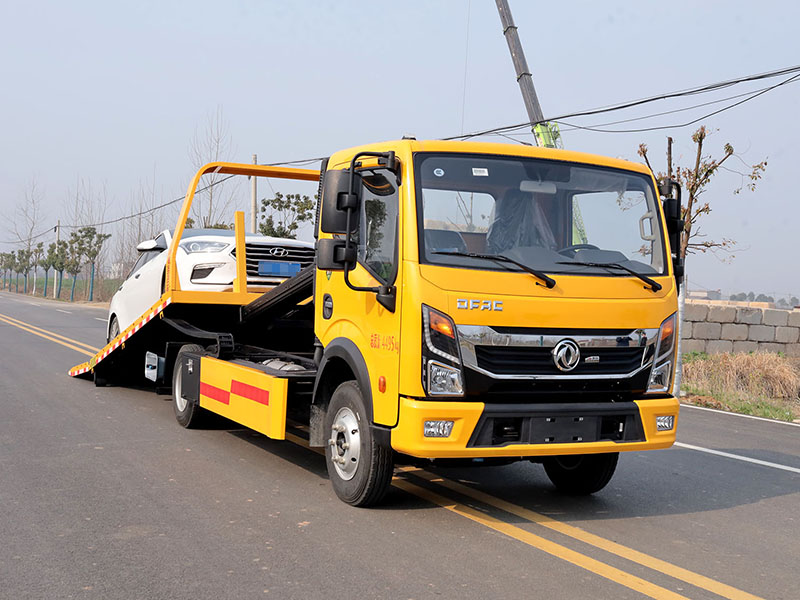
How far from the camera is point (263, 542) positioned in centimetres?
477

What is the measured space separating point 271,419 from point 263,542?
1.49 meters

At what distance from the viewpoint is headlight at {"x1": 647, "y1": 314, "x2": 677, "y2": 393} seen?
18.1 feet

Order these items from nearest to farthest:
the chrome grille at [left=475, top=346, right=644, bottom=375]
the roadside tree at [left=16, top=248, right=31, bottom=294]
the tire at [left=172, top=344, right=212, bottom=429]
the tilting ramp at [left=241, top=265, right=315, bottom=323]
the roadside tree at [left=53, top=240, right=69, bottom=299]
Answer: the chrome grille at [left=475, top=346, right=644, bottom=375] < the tilting ramp at [left=241, top=265, right=315, bottom=323] < the tire at [left=172, top=344, right=212, bottom=429] < the roadside tree at [left=53, top=240, right=69, bottom=299] < the roadside tree at [left=16, top=248, right=31, bottom=294]

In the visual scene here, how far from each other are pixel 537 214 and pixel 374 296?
1191mm

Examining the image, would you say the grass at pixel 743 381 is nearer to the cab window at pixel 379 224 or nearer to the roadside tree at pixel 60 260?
the cab window at pixel 379 224

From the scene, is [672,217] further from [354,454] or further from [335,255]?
[354,454]

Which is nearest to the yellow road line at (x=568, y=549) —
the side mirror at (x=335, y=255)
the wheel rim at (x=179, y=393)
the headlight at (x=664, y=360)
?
the headlight at (x=664, y=360)

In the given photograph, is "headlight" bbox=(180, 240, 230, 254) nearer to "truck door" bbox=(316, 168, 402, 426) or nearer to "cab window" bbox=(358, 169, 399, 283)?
"truck door" bbox=(316, 168, 402, 426)

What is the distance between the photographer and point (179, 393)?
859cm

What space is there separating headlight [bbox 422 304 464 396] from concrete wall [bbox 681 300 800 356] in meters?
12.5

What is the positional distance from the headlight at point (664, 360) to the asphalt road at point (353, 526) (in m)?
0.87

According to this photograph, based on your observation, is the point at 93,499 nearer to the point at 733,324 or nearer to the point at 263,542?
the point at 263,542

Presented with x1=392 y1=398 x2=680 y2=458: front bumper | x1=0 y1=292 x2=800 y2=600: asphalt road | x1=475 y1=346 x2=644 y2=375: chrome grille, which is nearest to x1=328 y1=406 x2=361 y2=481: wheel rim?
x1=0 y1=292 x2=800 y2=600: asphalt road

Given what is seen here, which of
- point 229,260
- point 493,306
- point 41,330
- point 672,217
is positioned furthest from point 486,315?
point 41,330
